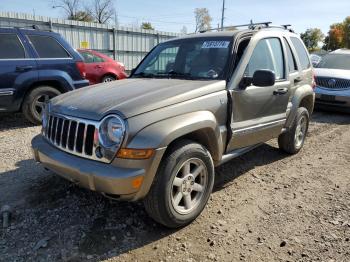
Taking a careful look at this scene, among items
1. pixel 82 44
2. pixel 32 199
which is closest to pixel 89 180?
pixel 32 199

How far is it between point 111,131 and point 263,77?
1.76 meters

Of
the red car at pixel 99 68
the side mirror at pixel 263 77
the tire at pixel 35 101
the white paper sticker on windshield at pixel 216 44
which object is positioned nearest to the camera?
the side mirror at pixel 263 77

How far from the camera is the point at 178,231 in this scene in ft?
10.8

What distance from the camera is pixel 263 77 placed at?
3686 mm

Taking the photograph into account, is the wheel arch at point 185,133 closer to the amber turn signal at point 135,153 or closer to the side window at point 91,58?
A: the amber turn signal at point 135,153

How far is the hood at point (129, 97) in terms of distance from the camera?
2994 millimetres

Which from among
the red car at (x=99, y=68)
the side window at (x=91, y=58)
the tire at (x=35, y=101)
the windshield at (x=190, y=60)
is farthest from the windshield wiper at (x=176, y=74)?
the side window at (x=91, y=58)

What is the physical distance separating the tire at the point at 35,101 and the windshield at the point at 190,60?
3.01 metres

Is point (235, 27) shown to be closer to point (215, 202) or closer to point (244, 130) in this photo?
point (244, 130)

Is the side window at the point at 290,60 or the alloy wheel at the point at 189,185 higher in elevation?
the side window at the point at 290,60

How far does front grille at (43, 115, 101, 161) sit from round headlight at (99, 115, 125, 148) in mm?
91

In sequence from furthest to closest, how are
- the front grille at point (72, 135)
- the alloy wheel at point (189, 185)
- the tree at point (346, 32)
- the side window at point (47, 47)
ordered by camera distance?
the tree at point (346, 32), the side window at point (47, 47), the alloy wheel at point (189, 185), the front grille at point (72, 135)

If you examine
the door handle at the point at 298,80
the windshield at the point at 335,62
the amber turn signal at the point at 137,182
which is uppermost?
the windshield at the point at 335,62

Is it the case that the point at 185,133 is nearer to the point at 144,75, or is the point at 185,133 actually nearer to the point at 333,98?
the point at 144,75
